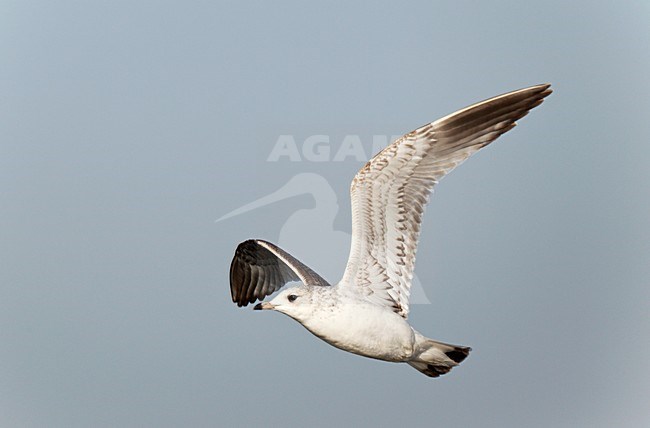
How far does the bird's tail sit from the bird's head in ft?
4.44

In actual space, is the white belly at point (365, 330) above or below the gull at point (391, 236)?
below

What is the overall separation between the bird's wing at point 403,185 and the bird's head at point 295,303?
0.56m

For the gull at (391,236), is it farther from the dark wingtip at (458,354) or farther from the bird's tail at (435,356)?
the dark wingtip at (458,354)

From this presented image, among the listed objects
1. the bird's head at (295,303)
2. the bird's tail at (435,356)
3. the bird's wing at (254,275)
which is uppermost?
the bird's wing at (254,275)

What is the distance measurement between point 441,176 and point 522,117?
3.22 ft

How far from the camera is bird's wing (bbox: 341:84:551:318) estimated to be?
1005 cm

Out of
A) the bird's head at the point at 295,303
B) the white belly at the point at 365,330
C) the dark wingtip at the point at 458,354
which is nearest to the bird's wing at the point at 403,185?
the white belly at the point at 365,330

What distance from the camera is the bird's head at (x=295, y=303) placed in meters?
9.97

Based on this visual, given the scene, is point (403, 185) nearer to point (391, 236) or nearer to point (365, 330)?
point (391, 236)

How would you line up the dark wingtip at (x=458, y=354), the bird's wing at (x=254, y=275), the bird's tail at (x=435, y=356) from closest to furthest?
the bird's tail at (x=435, y=356), the dark wingtip at (x=458, y=354), the bird's wing at (x=254, y=275)

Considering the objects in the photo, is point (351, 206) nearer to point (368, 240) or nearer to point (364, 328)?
point (368, 240)

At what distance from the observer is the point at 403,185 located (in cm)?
1025

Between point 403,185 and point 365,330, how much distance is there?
149cm

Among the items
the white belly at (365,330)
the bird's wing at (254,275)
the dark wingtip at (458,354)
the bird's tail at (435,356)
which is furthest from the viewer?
the bird's wing at (254,275)
